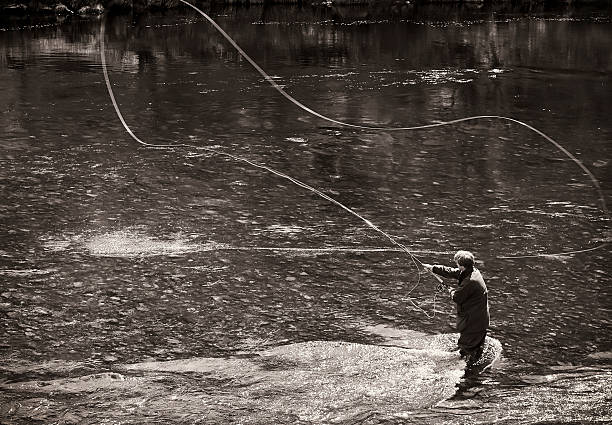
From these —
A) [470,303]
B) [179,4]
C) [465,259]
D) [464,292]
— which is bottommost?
[470,303]

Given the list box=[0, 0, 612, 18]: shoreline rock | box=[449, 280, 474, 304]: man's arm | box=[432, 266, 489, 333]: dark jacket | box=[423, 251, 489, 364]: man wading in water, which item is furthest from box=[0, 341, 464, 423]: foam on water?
box=[0, 0, 612, 18]: shoreline rock

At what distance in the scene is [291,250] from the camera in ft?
46.9

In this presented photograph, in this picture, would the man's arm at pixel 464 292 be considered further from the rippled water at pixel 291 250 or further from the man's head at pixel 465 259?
the rippled water at pixel 291 250

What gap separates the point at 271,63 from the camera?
35625 mm

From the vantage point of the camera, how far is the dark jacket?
991 cm

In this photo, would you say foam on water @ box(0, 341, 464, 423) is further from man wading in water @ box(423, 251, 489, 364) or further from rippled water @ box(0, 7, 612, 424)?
man wading in water @ box(423, 251, 489, 364)

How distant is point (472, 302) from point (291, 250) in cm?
482

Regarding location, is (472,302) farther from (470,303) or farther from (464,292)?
(464,292)

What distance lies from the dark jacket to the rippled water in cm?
52

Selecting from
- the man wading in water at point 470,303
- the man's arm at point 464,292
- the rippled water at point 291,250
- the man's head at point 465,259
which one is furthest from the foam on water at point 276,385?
the man's head at point 465,259

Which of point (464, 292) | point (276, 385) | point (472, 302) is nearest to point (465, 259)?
point (464, 292)

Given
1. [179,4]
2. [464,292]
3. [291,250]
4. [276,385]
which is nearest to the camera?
[276,385]

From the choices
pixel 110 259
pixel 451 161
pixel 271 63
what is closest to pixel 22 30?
pixel 271 63

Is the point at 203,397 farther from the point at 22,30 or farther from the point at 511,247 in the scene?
the point at 22,30
